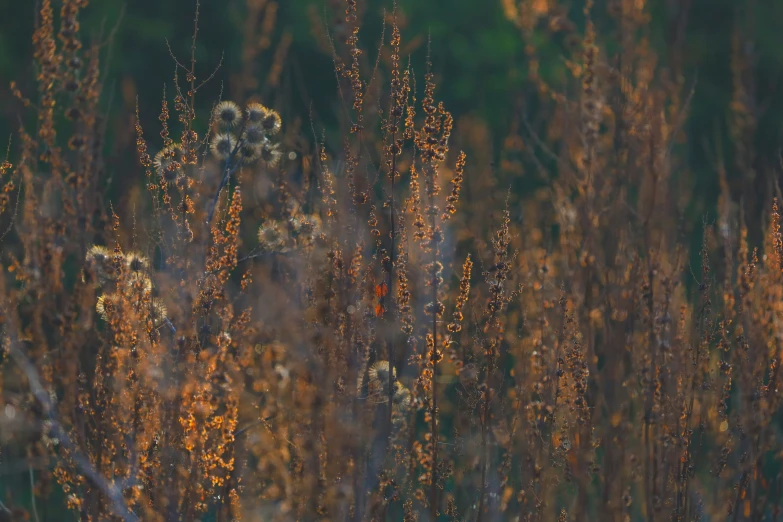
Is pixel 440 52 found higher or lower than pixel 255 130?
higher

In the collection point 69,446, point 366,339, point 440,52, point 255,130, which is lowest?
point 69,446

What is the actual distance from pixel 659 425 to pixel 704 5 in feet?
32.9

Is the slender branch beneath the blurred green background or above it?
beneath

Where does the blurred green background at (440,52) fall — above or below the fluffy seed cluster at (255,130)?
above

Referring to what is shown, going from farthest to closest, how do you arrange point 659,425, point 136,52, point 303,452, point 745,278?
point 136,52 < point 745,278 < point 659,425 < point 303,452

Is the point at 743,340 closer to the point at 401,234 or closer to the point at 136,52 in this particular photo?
the point at 401,234

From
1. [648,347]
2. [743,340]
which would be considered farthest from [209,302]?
[743,340]

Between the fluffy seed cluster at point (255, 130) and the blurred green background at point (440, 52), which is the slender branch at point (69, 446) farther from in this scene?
the blurred green background at point (440, 52)

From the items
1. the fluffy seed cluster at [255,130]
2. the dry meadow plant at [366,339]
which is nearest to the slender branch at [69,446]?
the dry meadow plant at [366,339]

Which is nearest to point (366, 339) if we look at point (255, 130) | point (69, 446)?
point (69, 446)

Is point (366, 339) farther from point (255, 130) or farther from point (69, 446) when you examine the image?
point (255, 130)

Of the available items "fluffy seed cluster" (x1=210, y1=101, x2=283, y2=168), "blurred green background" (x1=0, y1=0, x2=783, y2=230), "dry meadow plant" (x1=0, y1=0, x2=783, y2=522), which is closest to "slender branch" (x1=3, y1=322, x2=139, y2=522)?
"dry meadow plant" (x1=0, y1=0, x2=783, y2=522)

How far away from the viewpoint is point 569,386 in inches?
142

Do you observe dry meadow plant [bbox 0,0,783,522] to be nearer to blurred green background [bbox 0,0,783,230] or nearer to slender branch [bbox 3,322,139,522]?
slender branch [bbox 3,322,139,522]
